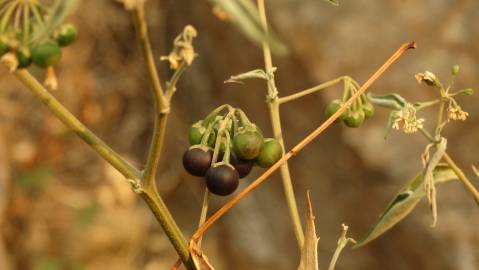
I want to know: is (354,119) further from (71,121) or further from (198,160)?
(71,121)

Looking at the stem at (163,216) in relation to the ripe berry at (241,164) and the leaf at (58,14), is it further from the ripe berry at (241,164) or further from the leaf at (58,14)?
the leaf at (58,14)

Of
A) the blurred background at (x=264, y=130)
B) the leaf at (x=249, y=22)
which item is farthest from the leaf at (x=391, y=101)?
the blurred background at (x=264, y=130)

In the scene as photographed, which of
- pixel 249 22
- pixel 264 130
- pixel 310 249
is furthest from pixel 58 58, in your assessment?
pixel 264 130

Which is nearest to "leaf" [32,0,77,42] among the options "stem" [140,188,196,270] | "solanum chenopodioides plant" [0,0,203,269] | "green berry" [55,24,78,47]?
"solanum chenopodioides plant" [0,0,203,269]

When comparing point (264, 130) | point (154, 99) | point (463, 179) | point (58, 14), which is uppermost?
point (58, 14)

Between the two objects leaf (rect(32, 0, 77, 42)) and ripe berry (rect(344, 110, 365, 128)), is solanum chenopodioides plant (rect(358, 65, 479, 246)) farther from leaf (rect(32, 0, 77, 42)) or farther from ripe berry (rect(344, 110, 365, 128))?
leaf (rect(32, 0, 77, 42))

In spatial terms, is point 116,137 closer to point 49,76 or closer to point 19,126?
point 19,126
